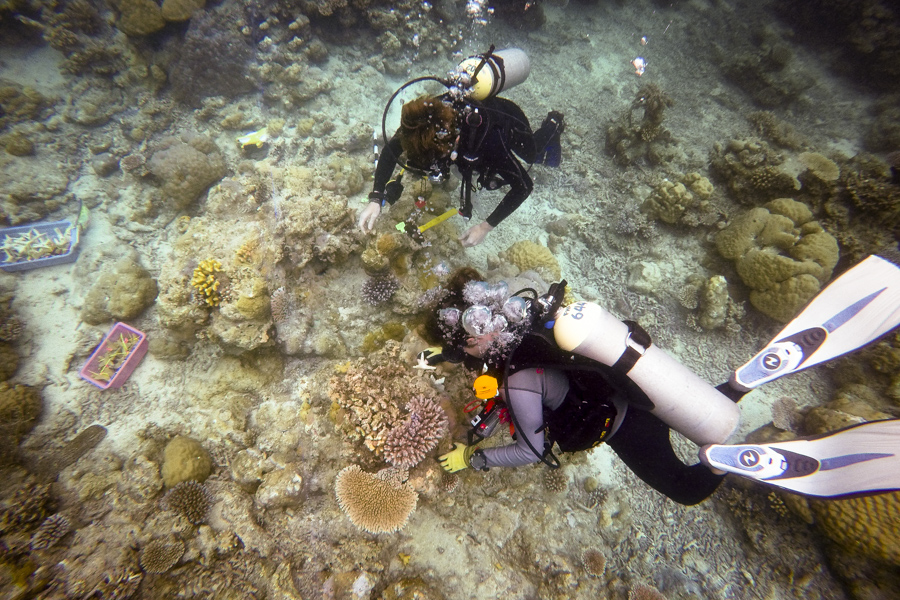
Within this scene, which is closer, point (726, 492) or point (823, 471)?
point (823, 471)

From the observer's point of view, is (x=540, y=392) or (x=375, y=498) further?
(x=375, y=498)

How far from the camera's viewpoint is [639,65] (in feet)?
29.9

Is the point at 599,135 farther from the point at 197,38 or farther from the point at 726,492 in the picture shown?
the point at 197,38

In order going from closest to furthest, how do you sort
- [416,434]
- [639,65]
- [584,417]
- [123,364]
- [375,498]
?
[584,417] → [375,498] → [416,434] → [123,364] → [639,65]

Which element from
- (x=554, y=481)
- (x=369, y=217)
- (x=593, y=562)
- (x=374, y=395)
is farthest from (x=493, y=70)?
(x=593, y=562)

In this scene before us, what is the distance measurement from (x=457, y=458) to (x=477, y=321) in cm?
169

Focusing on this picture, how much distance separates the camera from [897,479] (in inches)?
126

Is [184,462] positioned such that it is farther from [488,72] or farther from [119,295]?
[488,72]

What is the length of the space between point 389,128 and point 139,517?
7.07m

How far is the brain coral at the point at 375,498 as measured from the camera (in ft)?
10.9

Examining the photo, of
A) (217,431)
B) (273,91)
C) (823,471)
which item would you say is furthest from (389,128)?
(823,471)

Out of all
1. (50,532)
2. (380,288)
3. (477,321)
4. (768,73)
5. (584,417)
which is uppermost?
(768,73)

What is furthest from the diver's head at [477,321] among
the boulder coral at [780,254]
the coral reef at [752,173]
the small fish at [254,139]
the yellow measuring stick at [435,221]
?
the coral reef at [752,173]

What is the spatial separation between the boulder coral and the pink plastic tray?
29.7 ft
